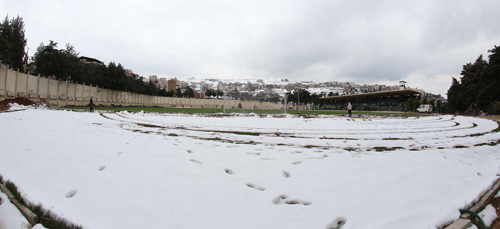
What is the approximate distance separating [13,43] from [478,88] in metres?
74.6

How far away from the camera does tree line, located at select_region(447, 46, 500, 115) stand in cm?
3475

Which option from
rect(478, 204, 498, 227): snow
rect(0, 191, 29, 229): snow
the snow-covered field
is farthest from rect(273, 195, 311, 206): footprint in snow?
rect(0, 191, 29, 229): snow

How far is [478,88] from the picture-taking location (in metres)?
42.8

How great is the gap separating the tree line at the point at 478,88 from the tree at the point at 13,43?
2314 inches

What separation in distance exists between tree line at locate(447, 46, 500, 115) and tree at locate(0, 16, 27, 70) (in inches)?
2314

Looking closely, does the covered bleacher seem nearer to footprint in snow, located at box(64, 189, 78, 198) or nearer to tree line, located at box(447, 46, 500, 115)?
tree line, located at box(447, 46, 500, 115)

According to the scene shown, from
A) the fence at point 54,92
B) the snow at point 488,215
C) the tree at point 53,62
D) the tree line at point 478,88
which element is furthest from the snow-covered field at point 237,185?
the tree at point 53,62

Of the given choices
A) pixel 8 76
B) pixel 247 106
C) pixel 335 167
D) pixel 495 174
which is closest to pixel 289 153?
pixel 335 167

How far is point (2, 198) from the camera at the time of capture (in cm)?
291

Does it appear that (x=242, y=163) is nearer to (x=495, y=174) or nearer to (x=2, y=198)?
(x=2, y=198)

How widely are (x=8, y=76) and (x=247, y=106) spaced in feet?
168

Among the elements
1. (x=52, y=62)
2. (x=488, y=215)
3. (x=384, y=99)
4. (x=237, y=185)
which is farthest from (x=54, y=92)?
(x=384, y=99)

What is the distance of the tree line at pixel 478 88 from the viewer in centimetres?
3475

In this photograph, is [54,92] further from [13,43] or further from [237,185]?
[237,185]
